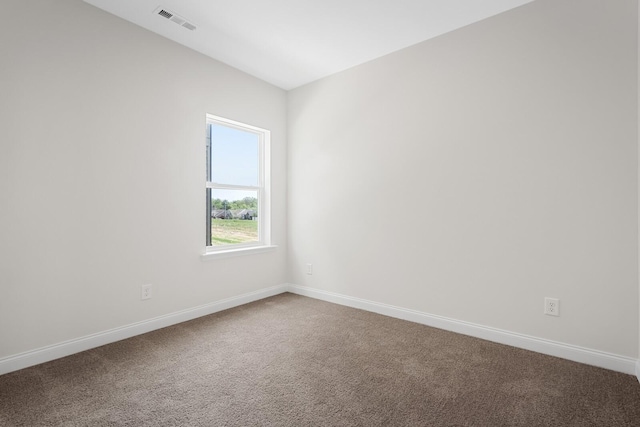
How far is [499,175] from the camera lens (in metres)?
2.54

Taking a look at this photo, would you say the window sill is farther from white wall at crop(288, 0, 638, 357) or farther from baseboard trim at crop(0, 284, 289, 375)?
white wall at crop(288, 0, 638, 357)

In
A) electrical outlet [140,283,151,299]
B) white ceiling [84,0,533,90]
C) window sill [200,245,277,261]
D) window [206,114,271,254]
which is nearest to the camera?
white ceiling [84,0,533,90]

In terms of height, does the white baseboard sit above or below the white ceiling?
below

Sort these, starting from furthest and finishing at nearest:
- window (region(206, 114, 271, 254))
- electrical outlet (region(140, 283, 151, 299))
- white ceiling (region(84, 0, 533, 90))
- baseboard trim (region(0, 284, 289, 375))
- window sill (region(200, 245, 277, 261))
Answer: window (region(206, 114, 271, 254)), window sill (region(200, 245, 277, 261)), electrical outlet (region(140, 283, 151, 299)), white ceiling (region(84, 0, 533, 90)), baseboard trim (region(0, 284, 289, 375))

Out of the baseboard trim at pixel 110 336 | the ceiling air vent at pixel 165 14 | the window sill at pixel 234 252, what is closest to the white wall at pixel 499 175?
the window sill at pixel 234 252

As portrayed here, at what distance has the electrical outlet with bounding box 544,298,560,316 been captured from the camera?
230 centimetres

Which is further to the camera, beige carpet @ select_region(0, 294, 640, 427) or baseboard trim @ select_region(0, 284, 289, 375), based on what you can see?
baseboard trim @ select_region(0, 284, 289, 375)

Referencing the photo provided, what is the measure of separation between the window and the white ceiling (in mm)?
766

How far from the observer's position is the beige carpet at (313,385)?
5.31 feet

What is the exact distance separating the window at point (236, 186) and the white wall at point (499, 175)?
0.80 meters

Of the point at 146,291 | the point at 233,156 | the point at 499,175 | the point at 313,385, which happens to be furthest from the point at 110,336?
the point at 499,175

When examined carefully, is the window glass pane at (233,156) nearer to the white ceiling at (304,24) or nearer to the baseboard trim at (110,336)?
the white ceiling at (304,24)

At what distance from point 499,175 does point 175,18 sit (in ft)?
9.40

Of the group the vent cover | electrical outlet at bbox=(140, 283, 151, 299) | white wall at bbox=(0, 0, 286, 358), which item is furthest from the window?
the vent cover
